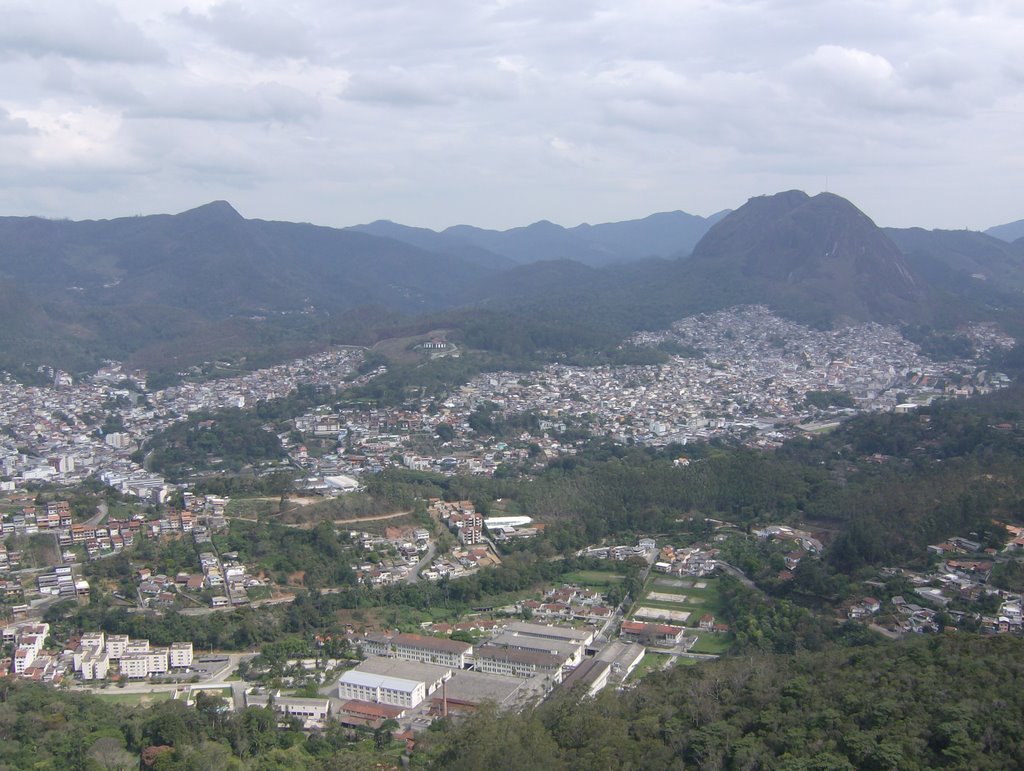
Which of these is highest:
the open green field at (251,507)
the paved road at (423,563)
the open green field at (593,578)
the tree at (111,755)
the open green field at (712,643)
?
the open green field at (251,507)

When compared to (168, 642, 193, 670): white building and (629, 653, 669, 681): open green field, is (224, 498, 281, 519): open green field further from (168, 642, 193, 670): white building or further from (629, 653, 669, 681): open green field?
(629, 653, 669, 681): open green field

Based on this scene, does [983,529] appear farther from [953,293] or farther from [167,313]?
[167,313]

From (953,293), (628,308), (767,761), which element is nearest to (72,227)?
(628,308)

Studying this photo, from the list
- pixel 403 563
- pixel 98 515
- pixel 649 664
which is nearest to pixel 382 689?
pixel 649 664

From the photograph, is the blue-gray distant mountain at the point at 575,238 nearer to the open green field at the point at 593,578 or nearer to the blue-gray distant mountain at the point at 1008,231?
the blue-gray distant mountain at the point at 1008,231

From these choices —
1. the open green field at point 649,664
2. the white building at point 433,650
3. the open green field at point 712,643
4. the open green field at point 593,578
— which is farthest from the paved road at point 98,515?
the open green field at point 712,643

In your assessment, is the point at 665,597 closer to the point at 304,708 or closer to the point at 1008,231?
the point at 304,708
